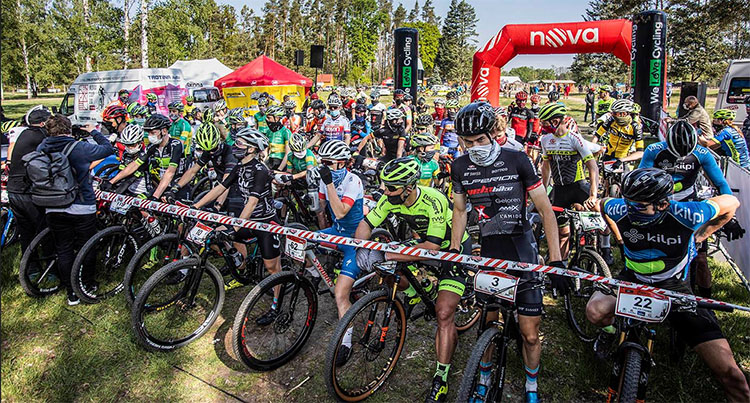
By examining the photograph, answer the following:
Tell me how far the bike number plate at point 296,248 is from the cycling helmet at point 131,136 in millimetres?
3478

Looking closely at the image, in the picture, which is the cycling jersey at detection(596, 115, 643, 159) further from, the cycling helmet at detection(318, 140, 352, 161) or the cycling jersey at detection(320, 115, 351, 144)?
the cycling jersey at detection(320, 115, 351, 144)

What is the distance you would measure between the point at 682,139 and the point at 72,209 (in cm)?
656

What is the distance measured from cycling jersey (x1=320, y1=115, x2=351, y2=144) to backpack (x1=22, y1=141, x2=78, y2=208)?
567 cm

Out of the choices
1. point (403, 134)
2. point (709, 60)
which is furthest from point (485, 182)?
point (709, 60)

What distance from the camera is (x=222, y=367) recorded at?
4.34 meters

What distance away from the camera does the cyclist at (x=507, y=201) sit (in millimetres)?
3406

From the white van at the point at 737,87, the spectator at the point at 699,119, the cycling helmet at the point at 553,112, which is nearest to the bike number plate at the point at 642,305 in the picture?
the cycling helmet at the point at 553,112

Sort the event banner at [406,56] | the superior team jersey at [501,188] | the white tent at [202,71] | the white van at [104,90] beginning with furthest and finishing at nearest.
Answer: the white tent at [202,71] → the white van at [104,90] → the event banner at [406,56] → the superior team jersey at [501,188]

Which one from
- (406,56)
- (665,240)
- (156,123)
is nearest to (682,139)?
(665,240)

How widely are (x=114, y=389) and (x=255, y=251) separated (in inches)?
76.4

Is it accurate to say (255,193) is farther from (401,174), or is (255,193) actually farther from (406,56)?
(406,56)

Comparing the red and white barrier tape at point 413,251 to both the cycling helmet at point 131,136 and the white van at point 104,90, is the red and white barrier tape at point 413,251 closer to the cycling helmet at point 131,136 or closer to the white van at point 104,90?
the cycling helmet at point 131,136

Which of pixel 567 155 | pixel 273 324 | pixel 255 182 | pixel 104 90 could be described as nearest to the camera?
Result: pixel 273 324

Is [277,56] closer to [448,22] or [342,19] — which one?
[342,19]
